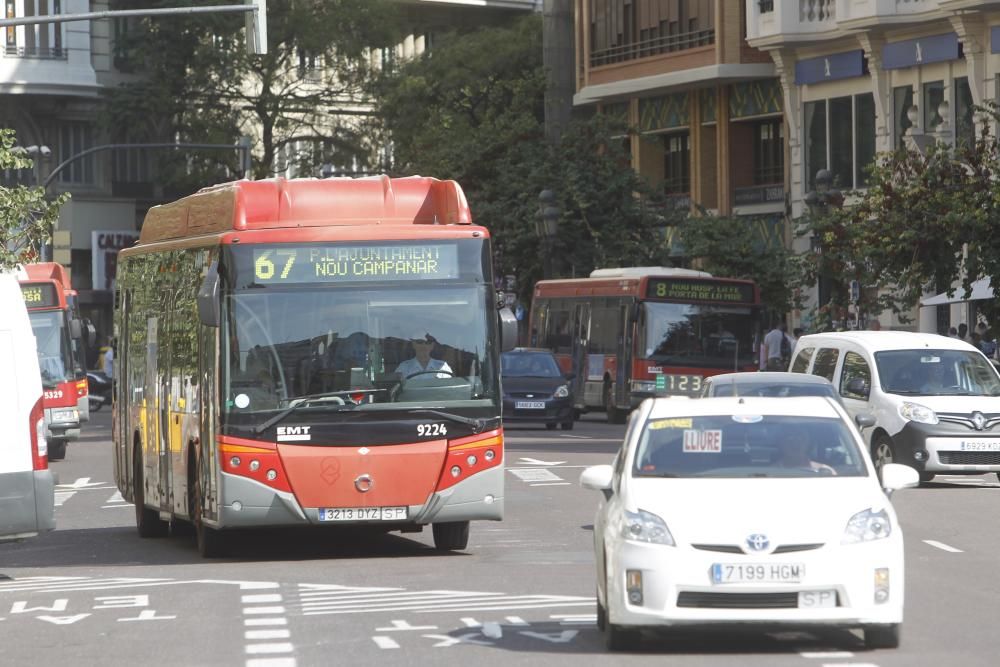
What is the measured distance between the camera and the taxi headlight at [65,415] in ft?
120

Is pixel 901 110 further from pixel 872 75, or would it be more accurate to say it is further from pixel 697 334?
pixel 697 334

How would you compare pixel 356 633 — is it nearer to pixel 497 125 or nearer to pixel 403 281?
pixel 403 281

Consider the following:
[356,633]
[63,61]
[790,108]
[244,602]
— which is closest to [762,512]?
[356,633]

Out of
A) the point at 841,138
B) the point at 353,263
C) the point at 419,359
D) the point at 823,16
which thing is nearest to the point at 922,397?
the point at 419,359

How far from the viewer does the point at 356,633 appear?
1290cm

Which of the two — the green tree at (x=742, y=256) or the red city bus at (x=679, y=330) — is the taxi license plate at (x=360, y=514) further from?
the green tree at (x=742, y=256)

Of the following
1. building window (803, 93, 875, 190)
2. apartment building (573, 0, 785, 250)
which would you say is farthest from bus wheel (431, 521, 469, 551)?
apartment building (573, 0, 785, 250)

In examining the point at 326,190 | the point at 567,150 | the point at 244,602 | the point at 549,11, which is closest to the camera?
the point at 244,602

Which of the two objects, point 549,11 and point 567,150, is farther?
point 549,11

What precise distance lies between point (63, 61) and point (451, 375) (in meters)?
54.3

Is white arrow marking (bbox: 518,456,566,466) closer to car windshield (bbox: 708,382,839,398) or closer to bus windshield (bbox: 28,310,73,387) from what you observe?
car windshield (bbox: 708,382,839,398)

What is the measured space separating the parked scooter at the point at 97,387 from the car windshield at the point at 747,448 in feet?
160

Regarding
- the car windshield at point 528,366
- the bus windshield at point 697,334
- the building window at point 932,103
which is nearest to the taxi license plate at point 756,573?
the car windshield at point 528,366

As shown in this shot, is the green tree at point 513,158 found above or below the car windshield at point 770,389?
above
